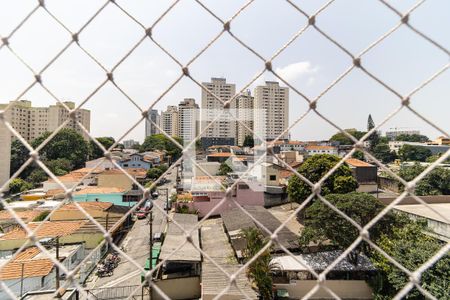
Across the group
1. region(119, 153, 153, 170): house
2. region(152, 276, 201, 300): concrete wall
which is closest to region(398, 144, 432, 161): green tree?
region(119, 153, 153, 170): house

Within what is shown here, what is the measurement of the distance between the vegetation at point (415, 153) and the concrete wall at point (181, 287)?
20.3 metres

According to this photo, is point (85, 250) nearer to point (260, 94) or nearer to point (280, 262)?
point (280, 262)

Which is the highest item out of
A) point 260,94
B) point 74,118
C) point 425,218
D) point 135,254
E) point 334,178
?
point 260,94

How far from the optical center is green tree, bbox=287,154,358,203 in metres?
7.97

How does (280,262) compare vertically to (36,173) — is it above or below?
below

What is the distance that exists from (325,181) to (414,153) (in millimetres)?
15887

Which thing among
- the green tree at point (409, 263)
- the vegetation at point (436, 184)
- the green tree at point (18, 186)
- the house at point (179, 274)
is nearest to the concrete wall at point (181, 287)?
the house at point (179, 274)

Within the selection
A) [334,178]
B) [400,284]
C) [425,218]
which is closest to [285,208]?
[334,178]

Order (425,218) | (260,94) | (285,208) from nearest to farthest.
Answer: (425,218) → (285,208) → (260,94)

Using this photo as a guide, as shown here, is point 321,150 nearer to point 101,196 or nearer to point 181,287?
point 101,196

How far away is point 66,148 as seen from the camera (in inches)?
659

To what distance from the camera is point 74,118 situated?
90 cm

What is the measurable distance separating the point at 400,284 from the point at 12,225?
26.9ft

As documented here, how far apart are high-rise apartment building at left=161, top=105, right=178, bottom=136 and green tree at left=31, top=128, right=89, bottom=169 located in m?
16.5
